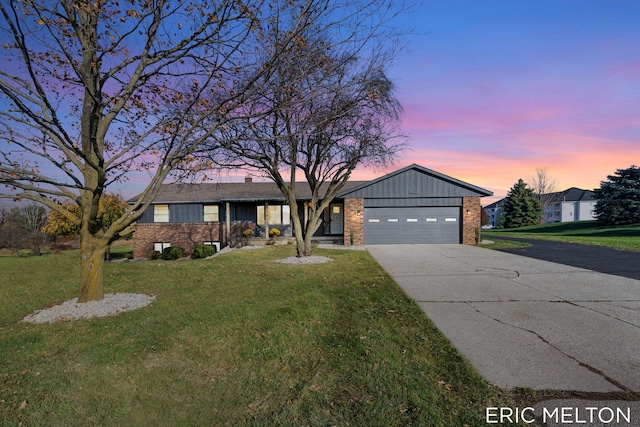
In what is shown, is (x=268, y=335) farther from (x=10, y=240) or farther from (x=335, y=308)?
(x=10, y=240)

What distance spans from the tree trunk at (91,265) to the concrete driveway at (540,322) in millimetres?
6263

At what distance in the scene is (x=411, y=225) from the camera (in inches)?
808

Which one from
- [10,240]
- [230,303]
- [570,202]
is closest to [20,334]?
[230,303]

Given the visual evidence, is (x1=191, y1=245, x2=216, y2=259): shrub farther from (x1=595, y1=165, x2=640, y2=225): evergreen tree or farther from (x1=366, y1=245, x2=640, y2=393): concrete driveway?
(x1=595, y1=165, x2=640, y2=225): evergreen tree

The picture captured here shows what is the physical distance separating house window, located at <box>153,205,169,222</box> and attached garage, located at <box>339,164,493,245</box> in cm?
Result: 1279

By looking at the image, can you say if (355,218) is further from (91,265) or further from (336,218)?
(91,265)

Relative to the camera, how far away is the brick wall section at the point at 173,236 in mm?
20000

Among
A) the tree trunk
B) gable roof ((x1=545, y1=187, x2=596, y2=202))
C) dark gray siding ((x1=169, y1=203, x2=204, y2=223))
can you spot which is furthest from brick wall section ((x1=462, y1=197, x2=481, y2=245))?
gable roof ((x1=545, y1=187, x2=596, y2=202))

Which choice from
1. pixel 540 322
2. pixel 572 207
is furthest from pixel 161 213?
pixel 572 207

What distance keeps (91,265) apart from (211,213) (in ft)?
58.6

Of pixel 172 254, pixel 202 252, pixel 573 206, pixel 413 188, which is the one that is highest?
pixel 413 188

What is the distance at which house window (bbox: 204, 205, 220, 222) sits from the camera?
942 inches

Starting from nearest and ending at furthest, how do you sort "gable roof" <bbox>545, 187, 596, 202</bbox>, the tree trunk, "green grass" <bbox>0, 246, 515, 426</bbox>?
"green grass" <bbox>0, 246, 515, 426</bbox>
the tree trunk
"gable roof" <bbox>545, 187, 596, 202</bbox>

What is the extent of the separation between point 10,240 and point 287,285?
22351 mm
